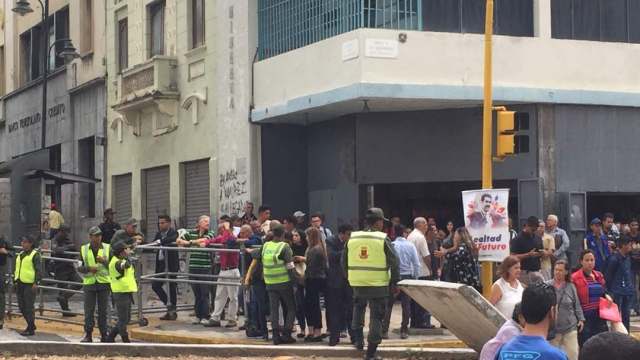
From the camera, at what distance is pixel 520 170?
20.0 meters

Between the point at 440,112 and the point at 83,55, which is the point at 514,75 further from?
the point at 83,55

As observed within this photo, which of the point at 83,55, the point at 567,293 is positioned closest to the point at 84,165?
the point at 83,55

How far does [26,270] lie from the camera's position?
54.0 ft

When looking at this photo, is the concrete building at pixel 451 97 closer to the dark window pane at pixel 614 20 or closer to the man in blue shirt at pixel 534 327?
the dark window pane at pixel 614 20

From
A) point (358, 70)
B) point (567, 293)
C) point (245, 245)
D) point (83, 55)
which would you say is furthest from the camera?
point (83, 55)

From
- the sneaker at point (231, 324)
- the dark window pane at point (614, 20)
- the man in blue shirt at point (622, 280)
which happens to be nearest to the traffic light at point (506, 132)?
the man in blue shirt at point (622, 280)

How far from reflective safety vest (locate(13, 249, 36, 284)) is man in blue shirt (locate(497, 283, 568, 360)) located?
1251cm

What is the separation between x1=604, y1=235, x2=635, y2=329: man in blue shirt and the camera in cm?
1460

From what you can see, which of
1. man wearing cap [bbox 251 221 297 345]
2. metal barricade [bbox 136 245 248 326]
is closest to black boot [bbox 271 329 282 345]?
man wearing cap [bbox 251 221 297 345]

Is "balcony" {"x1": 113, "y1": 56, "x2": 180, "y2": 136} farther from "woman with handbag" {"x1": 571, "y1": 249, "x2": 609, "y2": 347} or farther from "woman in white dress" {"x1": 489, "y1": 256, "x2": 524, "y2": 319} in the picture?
"woman in white dress" {"x1": 489, "y1": 256, "x2": 524, "y2": 319}

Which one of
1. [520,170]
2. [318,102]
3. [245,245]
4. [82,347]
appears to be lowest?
[82,347]

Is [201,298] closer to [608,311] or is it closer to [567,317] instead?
[567,317]

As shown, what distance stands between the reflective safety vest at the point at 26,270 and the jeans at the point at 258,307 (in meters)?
3.88

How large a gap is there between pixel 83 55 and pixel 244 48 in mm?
10071
